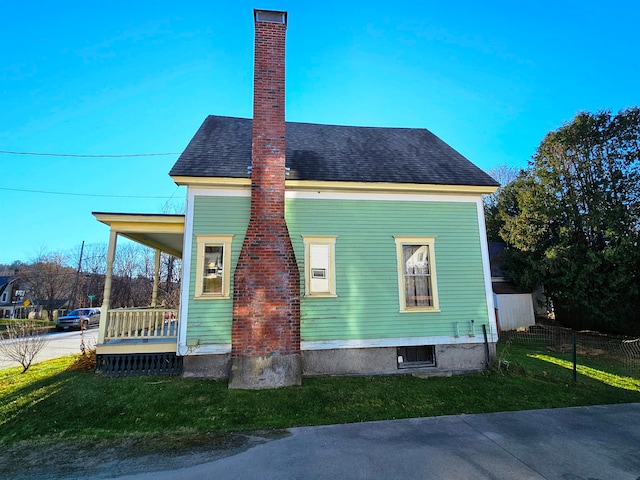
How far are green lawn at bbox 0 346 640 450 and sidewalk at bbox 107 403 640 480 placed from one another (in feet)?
1.90

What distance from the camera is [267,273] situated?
23.8 feet

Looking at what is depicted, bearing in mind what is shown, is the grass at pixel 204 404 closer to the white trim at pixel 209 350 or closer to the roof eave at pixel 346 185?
the white trim at pixel 209 350

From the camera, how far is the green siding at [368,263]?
7.82 meters

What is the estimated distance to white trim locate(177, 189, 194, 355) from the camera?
7352 millimetres

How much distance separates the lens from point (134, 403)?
5969 mm

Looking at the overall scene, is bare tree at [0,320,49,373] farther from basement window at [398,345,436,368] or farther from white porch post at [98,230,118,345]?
basement window at [398,345,436,368]

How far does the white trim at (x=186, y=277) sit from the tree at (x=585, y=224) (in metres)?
17.0

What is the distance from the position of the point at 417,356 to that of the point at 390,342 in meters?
1.07

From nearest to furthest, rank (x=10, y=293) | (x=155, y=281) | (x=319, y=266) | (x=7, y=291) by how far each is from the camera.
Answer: (x=319, y=266), (x=155, y=281), (x=7, y=291), (x=10, y=293)

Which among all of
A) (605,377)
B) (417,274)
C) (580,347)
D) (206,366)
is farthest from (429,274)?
(580,347)

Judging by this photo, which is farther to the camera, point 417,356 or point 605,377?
point 417,356

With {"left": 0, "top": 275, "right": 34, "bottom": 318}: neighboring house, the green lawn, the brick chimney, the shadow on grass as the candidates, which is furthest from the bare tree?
{"left": 0, "top": 275, "right": 34, "bottom": 318}: neighboring house

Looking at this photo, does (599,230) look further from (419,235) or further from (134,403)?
(134,403)

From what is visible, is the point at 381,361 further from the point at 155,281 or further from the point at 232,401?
the point at 155,281
